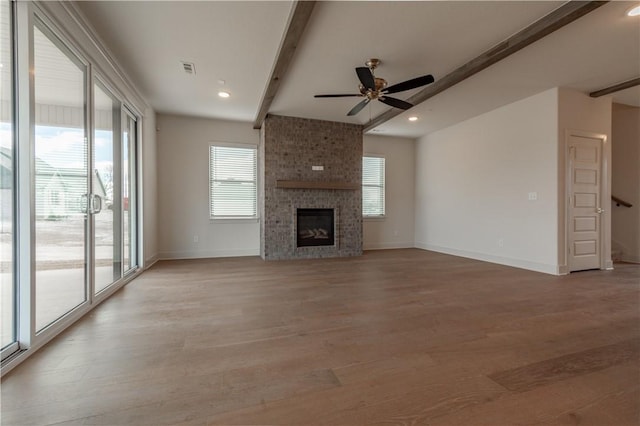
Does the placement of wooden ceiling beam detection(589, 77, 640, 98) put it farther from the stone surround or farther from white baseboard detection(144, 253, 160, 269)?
white baseboard detection(144, 253, 160, 269)

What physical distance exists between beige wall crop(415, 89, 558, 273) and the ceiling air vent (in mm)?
5023

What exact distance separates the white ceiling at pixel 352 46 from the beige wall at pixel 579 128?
195mm

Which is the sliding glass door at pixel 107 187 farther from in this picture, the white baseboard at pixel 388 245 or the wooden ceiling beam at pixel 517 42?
the white baseboard at pixel 388 245

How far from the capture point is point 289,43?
2.75 metres

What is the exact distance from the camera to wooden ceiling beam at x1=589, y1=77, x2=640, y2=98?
3.68 metres

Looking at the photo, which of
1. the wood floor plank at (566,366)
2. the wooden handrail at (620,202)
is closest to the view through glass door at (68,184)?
the wood floor plank at (566,366)

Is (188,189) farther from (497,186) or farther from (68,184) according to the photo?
(497,186)

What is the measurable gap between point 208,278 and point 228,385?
2.56m

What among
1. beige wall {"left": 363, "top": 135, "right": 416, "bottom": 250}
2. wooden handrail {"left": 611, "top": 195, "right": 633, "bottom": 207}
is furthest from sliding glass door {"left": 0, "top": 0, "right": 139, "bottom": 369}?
wooden handrail {"left": 611, "top": 195, "right": 633, "bottom": 207}

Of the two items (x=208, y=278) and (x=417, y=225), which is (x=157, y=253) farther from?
(x=417, y=225)

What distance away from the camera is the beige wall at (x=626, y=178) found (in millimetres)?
4887

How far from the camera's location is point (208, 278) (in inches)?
149

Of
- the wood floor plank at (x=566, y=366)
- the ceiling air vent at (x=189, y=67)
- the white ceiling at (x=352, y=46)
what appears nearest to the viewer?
the wood floor plank at (x=566, y=366)

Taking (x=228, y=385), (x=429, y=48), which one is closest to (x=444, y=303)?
(x=228, y=385)
